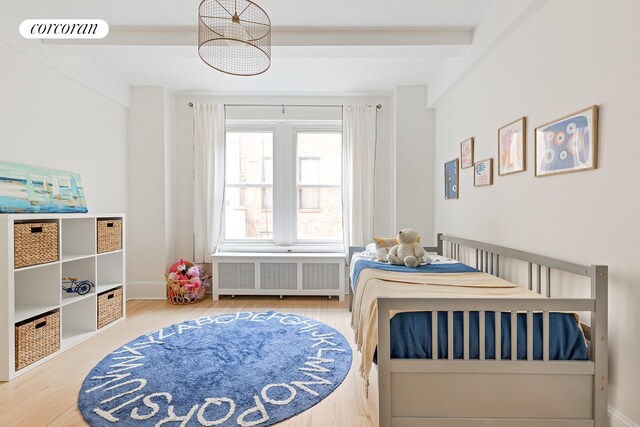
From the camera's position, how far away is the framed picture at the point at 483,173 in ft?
8.93

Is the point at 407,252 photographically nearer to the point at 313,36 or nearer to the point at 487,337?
the point at 487,337

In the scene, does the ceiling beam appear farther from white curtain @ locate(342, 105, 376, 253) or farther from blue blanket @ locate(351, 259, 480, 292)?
blue blanket @ locate(351, 259, 480, 292)

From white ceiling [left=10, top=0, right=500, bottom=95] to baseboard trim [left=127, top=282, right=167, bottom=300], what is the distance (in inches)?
95.4

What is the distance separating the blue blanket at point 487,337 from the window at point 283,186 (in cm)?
306

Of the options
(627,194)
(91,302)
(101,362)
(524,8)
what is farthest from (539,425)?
(91,302)

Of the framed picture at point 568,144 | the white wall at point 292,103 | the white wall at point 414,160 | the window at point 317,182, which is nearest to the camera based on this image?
the framed picture at point 568,144

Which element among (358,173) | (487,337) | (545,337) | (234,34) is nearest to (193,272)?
(358,173)

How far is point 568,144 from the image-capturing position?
1.82 meters

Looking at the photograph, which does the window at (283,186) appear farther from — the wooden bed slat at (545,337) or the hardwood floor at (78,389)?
the wooden bed slat at (545,337)

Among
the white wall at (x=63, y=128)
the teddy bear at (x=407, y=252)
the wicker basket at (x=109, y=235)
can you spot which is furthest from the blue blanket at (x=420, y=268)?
the white wall at (x=63, y=128)

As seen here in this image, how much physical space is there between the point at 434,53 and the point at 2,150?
346cm

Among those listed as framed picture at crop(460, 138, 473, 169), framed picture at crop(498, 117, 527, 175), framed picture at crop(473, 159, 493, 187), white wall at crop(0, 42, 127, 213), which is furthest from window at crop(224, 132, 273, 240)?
framed picture at crop(498, 117, 527, 175)

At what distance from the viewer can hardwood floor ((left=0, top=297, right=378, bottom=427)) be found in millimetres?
1863

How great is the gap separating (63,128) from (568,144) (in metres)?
3.85
